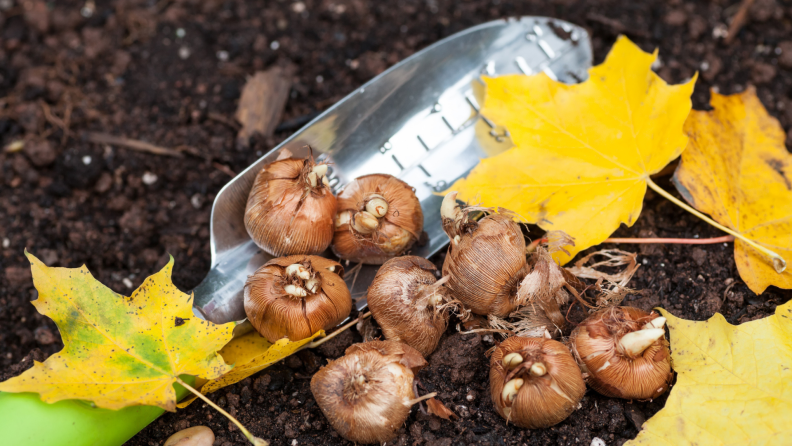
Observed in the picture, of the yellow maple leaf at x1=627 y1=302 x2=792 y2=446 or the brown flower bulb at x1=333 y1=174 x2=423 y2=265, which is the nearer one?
the yellow maple leaf at x1=627 y1=302 x2=792 y2=446

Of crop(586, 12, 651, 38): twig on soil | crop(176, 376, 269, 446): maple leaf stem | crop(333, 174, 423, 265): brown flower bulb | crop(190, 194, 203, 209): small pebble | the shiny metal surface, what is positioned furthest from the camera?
crop(586, 12, 651, 38): twig on soil

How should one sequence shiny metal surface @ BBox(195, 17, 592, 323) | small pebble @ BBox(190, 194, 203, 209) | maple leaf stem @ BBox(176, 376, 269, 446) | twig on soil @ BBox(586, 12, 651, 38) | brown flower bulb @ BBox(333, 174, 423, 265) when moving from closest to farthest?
maple leaf stem @ BBox(176, 376, 269, 446)
brown flower bulb @ BBox(333, 174, 423, 265)
shiny metal surface @ BBox(195, 17, 592, 323)
small pebble @ BBox(190, 194, 203, 209)
twig on soil @ BBox(586, 12, 651, 38)

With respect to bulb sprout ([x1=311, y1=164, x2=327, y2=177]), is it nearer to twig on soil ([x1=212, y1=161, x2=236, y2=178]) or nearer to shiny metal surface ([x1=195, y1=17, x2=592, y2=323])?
shiny metal surface ([x1=195, y1=17, x2=592, y2=323])

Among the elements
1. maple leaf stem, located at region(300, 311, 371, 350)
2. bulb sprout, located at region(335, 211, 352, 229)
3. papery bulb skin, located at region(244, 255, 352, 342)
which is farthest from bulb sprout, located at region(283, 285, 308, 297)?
bulb sprout, located at region(335, 211, 352, 229)

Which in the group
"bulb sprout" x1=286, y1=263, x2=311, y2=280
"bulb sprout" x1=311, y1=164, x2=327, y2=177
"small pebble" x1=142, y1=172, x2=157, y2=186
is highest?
"bulb sprout" x1=311, y1=164, x2=327, y2=177

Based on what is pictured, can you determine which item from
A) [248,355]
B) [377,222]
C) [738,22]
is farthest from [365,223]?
[738,22]

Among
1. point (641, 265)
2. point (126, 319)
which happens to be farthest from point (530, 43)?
point (126, 319)

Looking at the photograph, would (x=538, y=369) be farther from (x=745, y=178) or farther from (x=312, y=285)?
(x=745, y=178)
